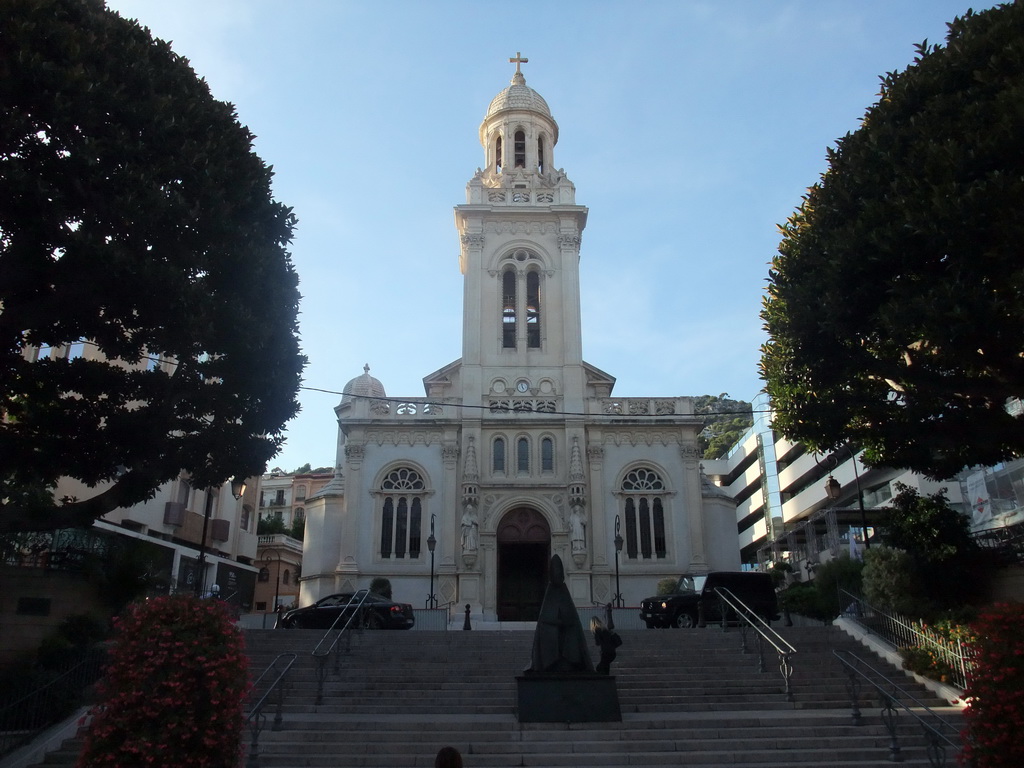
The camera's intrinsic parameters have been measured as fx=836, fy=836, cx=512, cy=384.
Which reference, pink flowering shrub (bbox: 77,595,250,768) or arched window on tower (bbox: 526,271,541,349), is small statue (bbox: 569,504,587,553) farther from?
pink flowering shrub (bbox: 77,595,250,768)

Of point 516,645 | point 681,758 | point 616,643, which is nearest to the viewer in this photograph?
point 681,758

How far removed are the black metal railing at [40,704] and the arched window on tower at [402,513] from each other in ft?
62.7

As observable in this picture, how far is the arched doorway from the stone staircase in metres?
12.6

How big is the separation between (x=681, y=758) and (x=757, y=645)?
6799mm

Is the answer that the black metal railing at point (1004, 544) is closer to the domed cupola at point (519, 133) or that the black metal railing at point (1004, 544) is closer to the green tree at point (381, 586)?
the green tree at point (381, 586)

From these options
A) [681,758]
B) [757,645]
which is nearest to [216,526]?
[757,645]

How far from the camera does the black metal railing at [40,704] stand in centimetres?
1350

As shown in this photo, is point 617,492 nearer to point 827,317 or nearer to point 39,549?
point 827,317

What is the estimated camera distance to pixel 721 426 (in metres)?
86.9

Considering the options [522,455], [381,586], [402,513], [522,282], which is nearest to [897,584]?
[522,455]

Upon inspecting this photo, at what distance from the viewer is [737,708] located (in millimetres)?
15375

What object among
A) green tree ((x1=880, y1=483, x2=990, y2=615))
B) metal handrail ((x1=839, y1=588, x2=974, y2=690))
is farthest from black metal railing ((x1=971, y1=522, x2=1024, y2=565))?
metal handrail ((x1=839, y1=588, x2=974, y2=690))

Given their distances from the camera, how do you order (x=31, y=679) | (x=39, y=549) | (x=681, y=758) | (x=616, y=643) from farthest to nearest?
(x=39, y=549) → (x=616, y=643) → (x=31, y=679) → (x=681, y=758)

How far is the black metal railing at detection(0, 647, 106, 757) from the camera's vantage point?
531 inches
